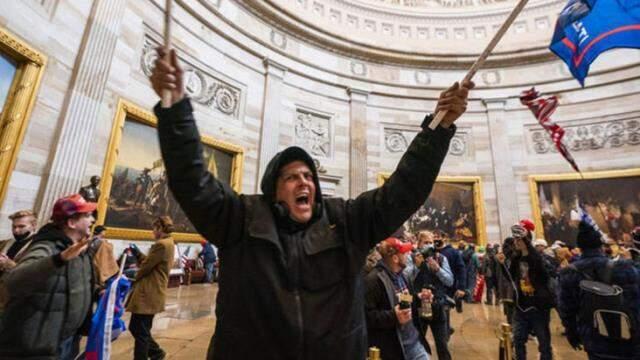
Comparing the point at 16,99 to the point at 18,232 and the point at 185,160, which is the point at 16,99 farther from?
the point at 185,160

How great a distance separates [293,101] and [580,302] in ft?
37.3

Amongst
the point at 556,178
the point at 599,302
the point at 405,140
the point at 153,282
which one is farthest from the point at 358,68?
the point at 599,302

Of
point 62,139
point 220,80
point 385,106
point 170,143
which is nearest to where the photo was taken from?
point 170,143

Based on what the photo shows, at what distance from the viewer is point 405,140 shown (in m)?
14.2

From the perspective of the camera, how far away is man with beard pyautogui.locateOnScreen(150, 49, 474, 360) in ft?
3.36

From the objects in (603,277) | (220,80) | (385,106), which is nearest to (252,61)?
(220,80)

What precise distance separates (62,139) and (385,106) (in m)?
11.9

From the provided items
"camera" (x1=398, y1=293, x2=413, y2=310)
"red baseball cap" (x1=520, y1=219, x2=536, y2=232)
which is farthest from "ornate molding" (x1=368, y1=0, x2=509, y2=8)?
"camera" (x1=398, y1=293, x2=413, y2=310)

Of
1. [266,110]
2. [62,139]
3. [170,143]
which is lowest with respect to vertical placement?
[170,143]

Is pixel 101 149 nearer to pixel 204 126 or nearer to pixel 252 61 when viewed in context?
pixel 204 126

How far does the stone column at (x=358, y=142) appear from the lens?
13.0m

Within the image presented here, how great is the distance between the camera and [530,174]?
13.2 m

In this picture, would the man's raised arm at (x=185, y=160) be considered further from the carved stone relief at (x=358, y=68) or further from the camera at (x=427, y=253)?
the carved stone relief at (x=358, y=68)

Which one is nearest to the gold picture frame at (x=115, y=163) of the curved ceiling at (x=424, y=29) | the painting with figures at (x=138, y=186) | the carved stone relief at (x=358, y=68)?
the painting with figures at (x=138, y=186)
